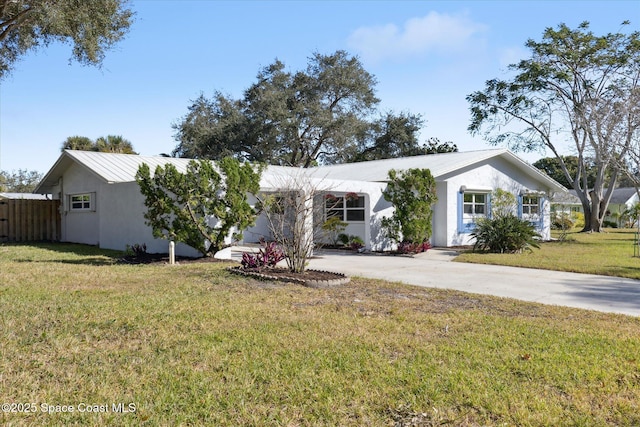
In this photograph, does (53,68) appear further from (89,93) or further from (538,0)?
(538,0)

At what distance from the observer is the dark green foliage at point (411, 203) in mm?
16953

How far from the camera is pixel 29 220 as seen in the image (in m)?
20.7

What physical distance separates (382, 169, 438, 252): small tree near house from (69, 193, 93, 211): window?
37.5ft

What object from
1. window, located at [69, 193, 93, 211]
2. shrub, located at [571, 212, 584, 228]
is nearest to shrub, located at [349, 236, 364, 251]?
window, located at [69, 193, 93, 211]

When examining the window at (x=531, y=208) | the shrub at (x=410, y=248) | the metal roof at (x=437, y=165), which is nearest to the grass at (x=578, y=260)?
the shrub at (x=410, y=248)

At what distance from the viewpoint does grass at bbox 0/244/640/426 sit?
12.5 ft

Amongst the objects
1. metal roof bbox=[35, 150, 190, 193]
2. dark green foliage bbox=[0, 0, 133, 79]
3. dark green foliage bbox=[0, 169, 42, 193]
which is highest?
dark green foliage bbox=[0, 0, 133, 79]

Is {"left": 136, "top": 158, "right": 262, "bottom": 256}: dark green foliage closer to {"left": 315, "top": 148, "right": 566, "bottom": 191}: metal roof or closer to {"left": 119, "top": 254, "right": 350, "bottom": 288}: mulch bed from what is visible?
{"left": 119, "top": 254, "right": 350, "bottom": 288}: mulch bed

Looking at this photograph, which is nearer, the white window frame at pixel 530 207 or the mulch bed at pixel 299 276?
the mulch bed at pixel 299 276

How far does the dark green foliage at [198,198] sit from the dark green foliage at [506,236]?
27.5ft

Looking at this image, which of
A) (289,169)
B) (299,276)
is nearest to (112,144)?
(289,169)

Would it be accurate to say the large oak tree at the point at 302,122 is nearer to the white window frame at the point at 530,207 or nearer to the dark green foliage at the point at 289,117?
the dark green foliage at the point at 289,117

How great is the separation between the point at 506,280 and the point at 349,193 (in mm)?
7583

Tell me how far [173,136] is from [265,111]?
910cm
